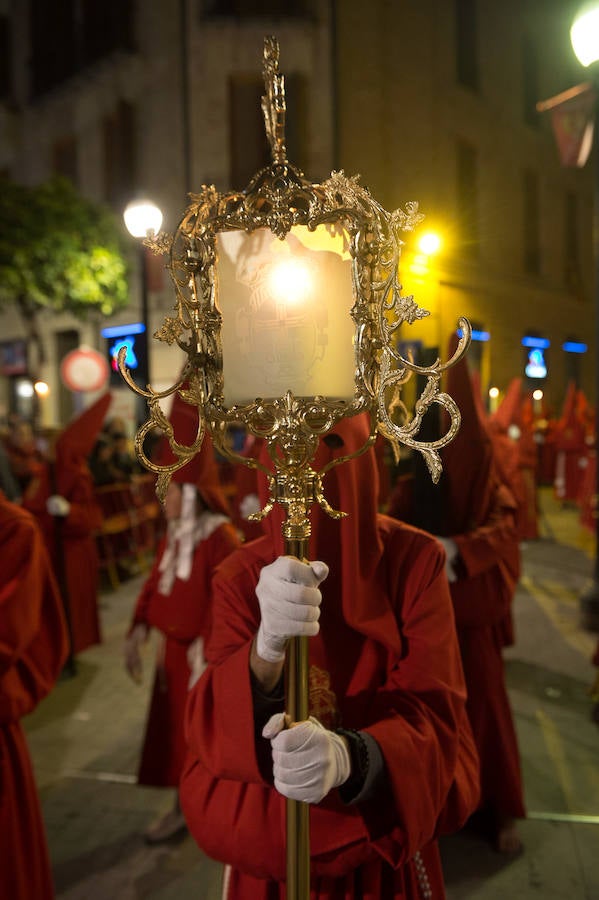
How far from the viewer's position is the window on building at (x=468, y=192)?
14.2 m

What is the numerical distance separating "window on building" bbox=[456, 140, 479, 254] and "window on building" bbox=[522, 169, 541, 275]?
3.35 meters

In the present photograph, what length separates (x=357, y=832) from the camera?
159 cm

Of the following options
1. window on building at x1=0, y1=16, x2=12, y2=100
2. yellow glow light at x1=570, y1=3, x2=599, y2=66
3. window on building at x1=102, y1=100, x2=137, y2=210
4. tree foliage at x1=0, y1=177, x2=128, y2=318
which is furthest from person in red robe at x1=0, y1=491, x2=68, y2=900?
window on building at x1=0, y1=16, x2=12, y2=100

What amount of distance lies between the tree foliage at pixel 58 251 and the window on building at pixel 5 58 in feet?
24.0

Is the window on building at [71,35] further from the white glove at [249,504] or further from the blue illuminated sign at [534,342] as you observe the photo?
the white glove at [249,504]

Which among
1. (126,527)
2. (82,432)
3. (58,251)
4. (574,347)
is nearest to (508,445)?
(82,432)

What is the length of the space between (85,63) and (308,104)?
24.3ft

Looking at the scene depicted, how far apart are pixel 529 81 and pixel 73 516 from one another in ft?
67.1

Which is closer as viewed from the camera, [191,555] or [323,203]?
[323,203]

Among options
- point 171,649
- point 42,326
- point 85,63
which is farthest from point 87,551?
point 85,63

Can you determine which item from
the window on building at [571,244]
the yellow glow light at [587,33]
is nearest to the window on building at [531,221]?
the window on building at [571,244]

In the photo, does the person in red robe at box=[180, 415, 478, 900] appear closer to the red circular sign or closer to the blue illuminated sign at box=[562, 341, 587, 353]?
the red circular sign

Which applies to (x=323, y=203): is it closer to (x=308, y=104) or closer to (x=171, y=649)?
(x=171, y=649)

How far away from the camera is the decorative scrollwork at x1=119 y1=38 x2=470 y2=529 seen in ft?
4.38
